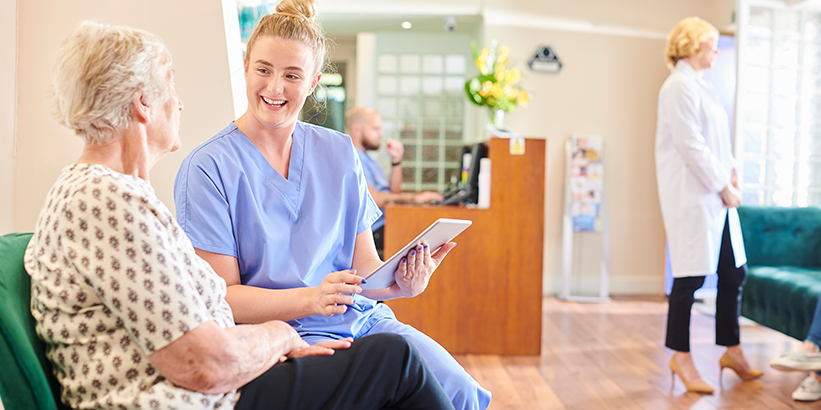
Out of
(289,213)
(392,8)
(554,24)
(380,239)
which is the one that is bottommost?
(380,239)

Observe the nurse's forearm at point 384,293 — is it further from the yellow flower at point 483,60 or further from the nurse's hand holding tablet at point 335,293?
the yellow flower at point 483,60

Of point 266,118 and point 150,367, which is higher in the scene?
point 266,118

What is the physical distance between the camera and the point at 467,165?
12.1 ft

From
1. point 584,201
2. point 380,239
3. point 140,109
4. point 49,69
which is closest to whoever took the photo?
point 140,109

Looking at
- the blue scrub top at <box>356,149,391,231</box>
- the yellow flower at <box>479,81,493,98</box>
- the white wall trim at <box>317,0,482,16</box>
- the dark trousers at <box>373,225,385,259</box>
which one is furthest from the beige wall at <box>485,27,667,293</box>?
the dark trousers at <box>373,225,385,259</box>

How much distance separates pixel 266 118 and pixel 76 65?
1.43ft

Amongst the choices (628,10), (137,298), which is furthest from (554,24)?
(137,298)

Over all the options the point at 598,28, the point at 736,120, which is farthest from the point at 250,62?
the point at 598,28

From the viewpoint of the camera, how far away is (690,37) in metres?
2.68

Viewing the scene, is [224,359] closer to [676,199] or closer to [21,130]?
[21,130]

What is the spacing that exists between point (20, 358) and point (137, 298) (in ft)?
0.55

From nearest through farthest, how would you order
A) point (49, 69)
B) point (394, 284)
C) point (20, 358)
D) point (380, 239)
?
point (20, 358), point (394, 284), point (49, 69), point (380, 239)

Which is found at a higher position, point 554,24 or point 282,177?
point 554,24

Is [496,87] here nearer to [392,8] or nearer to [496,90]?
[496,90]
